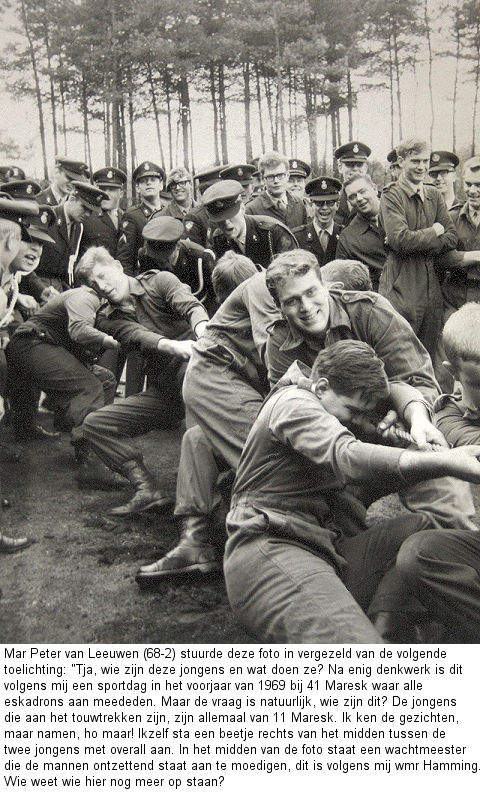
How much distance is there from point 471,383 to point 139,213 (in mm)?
4302

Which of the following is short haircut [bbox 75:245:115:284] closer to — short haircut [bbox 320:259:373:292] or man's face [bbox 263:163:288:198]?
short haircut [bbox 320:259:373:292]

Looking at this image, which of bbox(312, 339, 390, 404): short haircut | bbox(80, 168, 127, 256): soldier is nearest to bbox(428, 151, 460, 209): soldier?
bbox(80, 168, 127, 256): soldier

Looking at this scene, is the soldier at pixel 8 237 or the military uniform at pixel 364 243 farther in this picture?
the military uniform at pixel 364 243

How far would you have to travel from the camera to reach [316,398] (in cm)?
232

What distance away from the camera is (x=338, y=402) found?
232cm

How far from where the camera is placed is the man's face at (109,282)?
4.42 meters

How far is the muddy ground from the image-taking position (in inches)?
Answer: 110

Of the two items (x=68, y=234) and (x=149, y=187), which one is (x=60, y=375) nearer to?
(x=68, y=234)

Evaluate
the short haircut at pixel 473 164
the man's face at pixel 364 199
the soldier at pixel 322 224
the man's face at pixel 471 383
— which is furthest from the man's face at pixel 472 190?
the man's face at pixel 471 383

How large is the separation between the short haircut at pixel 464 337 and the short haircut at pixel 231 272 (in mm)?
1415

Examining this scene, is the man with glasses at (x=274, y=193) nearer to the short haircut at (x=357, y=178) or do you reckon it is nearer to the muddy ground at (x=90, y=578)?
the short haircut at (x=357, y=178)
